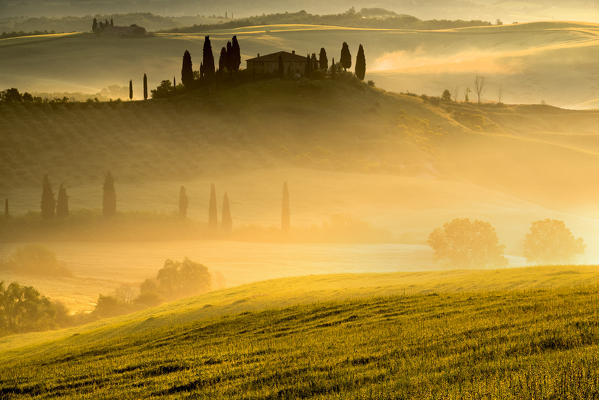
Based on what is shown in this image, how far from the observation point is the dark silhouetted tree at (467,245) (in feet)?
489

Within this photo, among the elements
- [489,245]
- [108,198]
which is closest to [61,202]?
[108,198]

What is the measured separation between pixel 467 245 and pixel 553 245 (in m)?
18.5

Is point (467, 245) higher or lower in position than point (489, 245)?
lower

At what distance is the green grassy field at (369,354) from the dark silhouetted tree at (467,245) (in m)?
103

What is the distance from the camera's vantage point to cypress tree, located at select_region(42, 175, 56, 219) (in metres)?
158

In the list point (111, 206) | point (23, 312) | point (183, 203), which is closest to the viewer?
point (23, 312)

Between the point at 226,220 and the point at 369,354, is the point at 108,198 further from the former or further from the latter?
the point at 369,354

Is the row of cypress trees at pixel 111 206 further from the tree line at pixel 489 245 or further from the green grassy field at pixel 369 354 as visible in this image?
the green grassy field at pixel 369 354

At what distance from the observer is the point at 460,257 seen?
5891 inches

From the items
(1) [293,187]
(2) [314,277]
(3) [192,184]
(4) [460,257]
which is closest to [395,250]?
(4) [460,257]

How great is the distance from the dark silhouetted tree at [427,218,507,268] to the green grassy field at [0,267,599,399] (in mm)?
103419

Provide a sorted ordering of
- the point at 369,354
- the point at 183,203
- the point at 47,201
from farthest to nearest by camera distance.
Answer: the point at 183,203
the point at 47,201
the point at 369,354

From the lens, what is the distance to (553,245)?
147875 mm

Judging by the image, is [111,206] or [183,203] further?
[183,203]
